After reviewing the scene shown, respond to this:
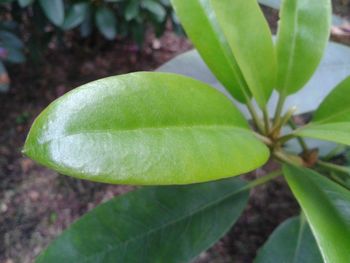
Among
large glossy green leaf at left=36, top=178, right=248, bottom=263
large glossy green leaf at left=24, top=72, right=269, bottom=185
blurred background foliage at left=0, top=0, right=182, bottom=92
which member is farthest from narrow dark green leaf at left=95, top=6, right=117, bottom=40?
large glossy green leaf at left=24, top=72, right=269, bottom=185

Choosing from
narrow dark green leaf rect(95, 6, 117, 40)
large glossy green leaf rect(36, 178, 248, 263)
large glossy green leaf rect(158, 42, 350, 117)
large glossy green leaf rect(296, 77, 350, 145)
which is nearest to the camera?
large glossy green leaf rect(296, 77, 350, 145)

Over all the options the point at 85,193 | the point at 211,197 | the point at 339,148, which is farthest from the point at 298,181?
the point at 85,193

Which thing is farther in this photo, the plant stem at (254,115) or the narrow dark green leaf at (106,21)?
the narrow dark green leaf at (106,21)

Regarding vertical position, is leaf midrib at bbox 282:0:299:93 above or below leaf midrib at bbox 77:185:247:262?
above

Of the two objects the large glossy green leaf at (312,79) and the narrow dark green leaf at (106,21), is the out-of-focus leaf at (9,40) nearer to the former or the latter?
the narrow dark green leaf at (106,21)

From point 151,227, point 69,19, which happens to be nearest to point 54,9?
point 69,19

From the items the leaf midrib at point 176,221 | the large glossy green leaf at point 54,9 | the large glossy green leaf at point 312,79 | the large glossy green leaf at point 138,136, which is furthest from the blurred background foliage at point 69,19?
the large glossy green leaf at point 138,136

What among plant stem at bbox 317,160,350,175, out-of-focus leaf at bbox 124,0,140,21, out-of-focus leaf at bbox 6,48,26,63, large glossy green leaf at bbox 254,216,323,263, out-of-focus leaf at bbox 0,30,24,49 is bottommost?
large glossy green leaf at bbox 254,216,323,263

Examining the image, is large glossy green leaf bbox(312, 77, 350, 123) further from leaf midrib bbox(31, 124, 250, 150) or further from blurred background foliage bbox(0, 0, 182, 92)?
blurred background foliage bbox(0, 0, 182, 92)

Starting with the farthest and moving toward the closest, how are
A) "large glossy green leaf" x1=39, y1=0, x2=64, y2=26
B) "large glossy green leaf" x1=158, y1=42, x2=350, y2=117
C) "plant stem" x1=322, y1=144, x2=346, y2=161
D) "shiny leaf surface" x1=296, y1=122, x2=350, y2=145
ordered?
"large glossy green leaf" x1=39, y1=0, x2=64, y2=26, "plant stem" x1=322, y1=144, x2=346, y2=161, "large glossy green leaf" x1=158, y1=42, x2=350, y2=117, "shiny leaf surface" x1=296, y1=122, x2=350, y2=145
